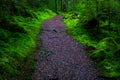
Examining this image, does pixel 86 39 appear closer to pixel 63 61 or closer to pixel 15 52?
pixel 63 61

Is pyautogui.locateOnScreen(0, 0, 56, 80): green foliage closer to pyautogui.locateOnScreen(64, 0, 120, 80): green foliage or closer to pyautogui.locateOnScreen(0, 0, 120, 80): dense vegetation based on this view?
pyautogui.locateOnScreen(0, 0, 120, 80): dense vegetation

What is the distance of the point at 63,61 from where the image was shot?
15703 mm

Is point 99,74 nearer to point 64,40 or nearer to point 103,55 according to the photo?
point 103,55

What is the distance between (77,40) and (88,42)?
1461 millimetres

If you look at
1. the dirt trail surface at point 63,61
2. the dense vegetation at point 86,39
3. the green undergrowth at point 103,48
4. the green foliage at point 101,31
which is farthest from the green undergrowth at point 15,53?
the green foliage at point 101,31

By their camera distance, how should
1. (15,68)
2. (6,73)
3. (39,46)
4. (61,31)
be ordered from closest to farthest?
(6,73)
(15,68)
(39,46)
(61,31)

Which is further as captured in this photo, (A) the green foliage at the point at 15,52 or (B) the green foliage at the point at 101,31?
(B) the green foliage at the point at 101,31

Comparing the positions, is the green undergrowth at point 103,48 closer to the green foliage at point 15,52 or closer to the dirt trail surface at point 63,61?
the dirt trail surface at point 63,61

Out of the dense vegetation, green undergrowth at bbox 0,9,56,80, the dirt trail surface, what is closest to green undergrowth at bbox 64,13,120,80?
the dense vegetation

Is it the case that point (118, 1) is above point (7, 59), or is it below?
above

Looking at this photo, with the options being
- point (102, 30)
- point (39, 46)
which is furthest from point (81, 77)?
point (102, 30)

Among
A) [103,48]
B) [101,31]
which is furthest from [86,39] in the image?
[103,48]

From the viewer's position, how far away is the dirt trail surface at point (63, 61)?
42.9ft

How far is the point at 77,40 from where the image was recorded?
2184 centimetres
